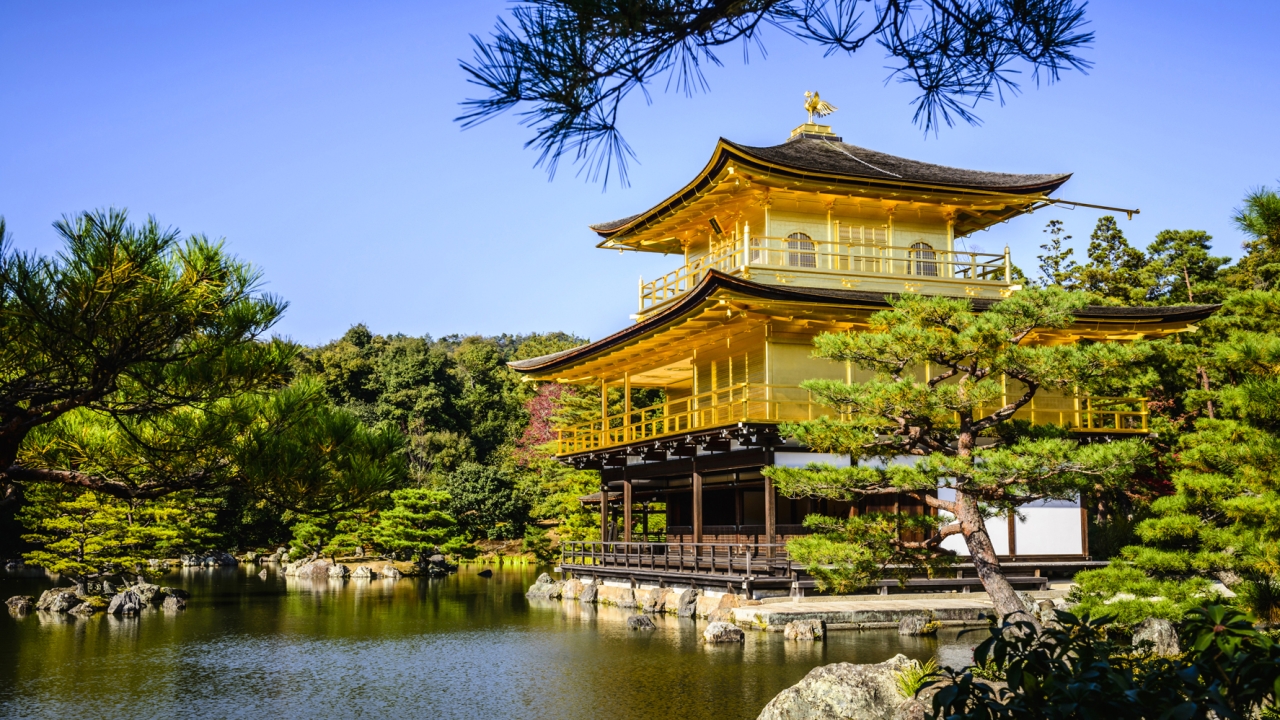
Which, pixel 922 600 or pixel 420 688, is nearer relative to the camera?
pixel 420 688

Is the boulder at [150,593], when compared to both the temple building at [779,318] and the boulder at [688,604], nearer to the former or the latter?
the temple building at [779,318]

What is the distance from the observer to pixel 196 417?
6.15 m

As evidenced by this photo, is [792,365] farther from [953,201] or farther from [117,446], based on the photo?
[117,446]

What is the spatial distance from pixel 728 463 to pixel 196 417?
507 inches

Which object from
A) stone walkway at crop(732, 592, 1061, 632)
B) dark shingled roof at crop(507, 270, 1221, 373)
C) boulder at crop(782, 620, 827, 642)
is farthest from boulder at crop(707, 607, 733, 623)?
dark shingled roof at crop(507, 270, 1221, 373)

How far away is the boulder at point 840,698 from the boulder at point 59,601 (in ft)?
54.3

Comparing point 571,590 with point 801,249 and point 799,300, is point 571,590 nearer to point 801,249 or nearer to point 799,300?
point 801,249

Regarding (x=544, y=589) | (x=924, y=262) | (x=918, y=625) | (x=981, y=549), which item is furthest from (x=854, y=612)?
(x=544, y=589)

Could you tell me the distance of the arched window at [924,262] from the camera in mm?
20234

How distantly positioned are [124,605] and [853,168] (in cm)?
1609

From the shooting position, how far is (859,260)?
66.0 feet

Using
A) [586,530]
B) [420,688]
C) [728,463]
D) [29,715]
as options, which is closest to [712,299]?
[728,463]

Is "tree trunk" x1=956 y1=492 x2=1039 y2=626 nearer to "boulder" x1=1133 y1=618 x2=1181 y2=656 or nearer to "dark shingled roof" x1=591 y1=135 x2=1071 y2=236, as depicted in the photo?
"boulder" x1=1133 y1=618 x2=1181 y2=656

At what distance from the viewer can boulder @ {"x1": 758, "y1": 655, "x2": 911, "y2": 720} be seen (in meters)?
8.14
